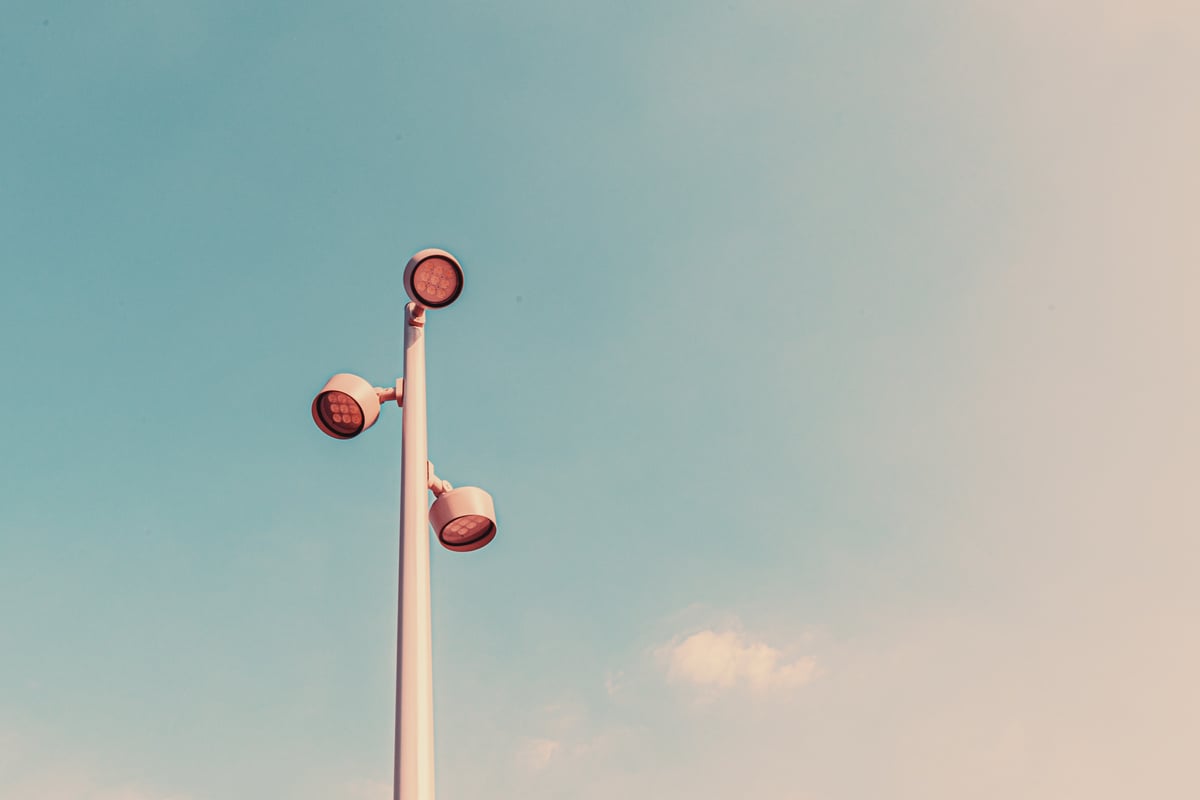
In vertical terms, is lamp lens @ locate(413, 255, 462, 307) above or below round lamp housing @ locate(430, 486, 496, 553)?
above

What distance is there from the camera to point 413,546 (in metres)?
4.50

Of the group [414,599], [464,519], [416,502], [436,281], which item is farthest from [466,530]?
[436,281]

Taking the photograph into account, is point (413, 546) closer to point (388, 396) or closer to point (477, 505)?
point (477, 505)

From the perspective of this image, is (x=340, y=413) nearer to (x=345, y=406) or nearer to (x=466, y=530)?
(x=345, y=406)

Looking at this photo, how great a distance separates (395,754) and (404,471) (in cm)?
156

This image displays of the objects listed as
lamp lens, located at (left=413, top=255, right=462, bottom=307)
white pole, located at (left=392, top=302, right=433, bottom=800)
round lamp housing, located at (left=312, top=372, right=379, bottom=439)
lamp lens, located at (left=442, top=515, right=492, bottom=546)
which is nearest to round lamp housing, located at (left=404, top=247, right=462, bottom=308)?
lamp lens, located at (left=413, top=255, right=462, bottom=307)

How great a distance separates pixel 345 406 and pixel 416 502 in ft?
2.88

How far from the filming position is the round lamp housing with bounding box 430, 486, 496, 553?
4859 millimetres

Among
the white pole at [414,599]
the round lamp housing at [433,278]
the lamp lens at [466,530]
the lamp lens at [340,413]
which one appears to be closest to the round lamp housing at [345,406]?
the lamp lens at [340,413]

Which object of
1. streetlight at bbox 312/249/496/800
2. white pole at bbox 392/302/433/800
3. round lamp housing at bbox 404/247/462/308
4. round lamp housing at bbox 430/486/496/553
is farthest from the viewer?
round lamp housing at bbox 404/247/462/308

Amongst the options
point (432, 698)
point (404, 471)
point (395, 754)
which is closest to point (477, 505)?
point (404, 471)

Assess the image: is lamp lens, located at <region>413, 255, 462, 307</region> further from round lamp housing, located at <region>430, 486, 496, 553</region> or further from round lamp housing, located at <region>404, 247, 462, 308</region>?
round lamp housing, located at <region>430, 486, 496, 553</region>

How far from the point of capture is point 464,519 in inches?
194

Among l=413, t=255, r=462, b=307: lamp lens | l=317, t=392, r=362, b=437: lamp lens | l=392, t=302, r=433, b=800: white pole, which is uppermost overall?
l=413, t=255, r=462, b=307: lamp lens
